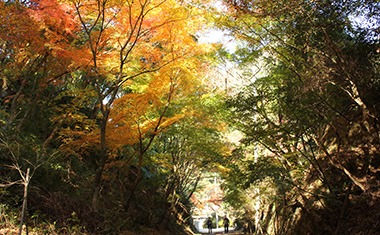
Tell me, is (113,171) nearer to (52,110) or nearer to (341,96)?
(52,110)

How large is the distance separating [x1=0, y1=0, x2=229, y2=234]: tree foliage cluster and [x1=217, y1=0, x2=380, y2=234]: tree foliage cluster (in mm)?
2085

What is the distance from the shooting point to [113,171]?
12.7 metres

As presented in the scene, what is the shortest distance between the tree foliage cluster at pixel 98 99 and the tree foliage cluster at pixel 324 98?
2.08 metres

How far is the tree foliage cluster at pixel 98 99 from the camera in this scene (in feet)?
25.8

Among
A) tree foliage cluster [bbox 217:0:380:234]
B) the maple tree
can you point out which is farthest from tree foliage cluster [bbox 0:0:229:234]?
tree foliage cluster [bbox 217:0:380:234]

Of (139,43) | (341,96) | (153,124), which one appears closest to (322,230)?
(341,96)

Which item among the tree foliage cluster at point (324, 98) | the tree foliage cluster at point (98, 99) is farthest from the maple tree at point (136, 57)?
the tree foliage cluster at point (324, 98)

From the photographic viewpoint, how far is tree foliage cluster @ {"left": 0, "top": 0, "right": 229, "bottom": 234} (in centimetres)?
788

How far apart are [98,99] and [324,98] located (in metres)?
7.19

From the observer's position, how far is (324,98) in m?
6.93

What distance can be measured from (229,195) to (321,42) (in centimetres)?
1169

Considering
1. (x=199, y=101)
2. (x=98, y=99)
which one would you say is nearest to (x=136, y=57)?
(x=98, y=99)

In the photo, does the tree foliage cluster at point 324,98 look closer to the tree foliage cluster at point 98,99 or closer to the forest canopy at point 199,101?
the forest canopy at point 199,101

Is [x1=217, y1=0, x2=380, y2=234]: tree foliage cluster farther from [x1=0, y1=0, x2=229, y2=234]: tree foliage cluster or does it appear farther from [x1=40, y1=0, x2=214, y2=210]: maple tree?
[x1=0, y1=0, x2=229, y2=234]: tree foliage cluster
